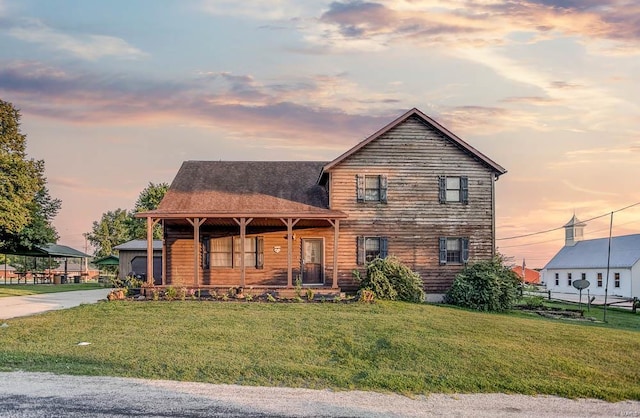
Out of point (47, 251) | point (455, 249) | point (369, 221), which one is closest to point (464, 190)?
point (455, 249)

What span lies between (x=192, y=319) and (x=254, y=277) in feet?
26.4

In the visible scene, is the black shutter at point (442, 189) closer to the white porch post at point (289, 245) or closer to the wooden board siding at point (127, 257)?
the white porch post at point (289, 245)

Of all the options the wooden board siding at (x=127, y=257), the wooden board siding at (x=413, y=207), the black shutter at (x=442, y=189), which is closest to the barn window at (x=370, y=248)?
the wooden board siding at (x=413, y=207)

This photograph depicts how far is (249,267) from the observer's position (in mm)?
24391

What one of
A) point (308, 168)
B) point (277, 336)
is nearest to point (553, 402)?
point (277, 336)

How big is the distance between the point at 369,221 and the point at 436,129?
14.9ft

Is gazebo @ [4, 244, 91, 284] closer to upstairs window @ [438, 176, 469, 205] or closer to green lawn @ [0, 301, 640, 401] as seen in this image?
green lawn @ [0, 301, 640, 401]

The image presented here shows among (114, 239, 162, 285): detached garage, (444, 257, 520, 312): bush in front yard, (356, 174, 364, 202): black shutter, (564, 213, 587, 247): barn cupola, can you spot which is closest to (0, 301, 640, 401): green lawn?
(444, 257, 520, 312): bush in front yard

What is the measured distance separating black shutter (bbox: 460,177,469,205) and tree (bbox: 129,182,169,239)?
32.8 metres

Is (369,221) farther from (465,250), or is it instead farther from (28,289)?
(28,289)

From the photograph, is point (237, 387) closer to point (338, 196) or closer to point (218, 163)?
point (338, 196)

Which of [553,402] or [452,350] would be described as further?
[452,350]

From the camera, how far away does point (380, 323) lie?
15852 mm

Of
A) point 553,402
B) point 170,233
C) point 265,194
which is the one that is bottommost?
point 553,402
